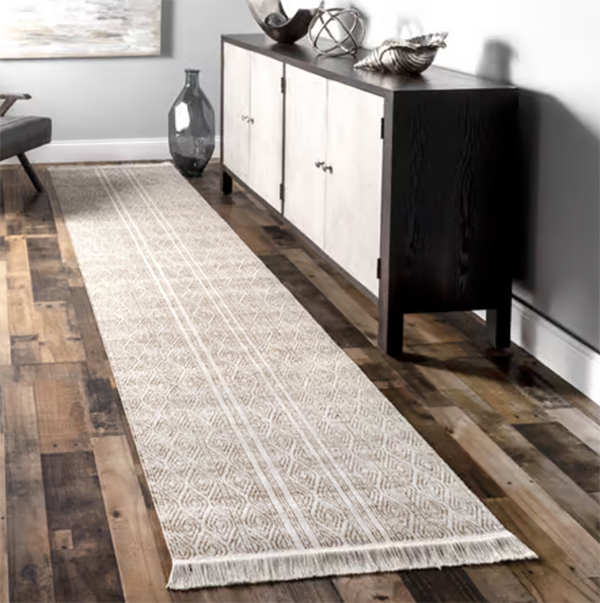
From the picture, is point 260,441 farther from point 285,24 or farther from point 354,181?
point 285,24

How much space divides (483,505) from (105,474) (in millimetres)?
845

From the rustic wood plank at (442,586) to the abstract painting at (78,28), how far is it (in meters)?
4.95

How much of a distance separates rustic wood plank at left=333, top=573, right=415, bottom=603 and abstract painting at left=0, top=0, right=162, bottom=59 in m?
4.93

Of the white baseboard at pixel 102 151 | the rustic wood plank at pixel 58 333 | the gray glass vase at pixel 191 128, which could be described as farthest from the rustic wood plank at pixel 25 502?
the white baseboard at pixel 102 151

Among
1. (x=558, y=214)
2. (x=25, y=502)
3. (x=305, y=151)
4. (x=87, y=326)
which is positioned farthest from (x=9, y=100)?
(x=25, y=502)

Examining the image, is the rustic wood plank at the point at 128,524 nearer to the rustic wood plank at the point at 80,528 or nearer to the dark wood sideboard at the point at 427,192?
the rustic wood plank at the point at 80,528

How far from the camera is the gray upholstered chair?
16.4 ft

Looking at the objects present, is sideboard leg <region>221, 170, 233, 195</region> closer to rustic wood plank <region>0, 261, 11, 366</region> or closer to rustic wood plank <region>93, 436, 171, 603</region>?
rustic wood plank <region>0, 261, 11, 366</region>

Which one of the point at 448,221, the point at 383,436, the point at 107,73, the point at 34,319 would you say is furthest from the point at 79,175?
the point at 383,436

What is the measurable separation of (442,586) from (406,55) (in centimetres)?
196

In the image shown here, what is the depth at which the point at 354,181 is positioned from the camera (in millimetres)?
3428

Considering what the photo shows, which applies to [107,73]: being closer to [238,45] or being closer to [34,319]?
[238,45]

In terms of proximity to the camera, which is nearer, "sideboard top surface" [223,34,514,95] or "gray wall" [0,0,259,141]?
"sideboard top surface" [223,34,514,95]

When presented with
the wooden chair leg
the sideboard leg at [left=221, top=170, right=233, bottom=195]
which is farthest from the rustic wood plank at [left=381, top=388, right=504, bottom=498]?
the wooden chair leg
